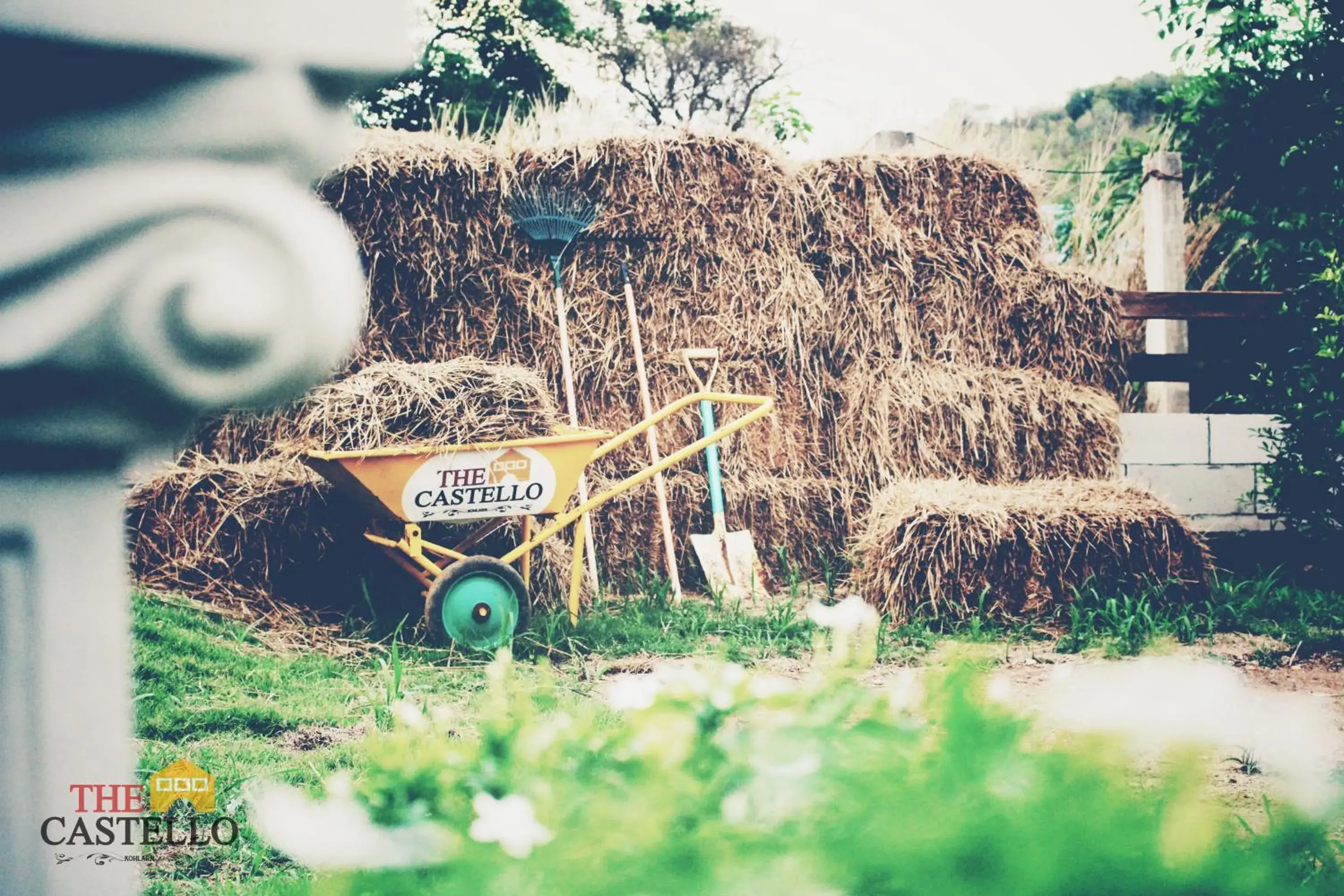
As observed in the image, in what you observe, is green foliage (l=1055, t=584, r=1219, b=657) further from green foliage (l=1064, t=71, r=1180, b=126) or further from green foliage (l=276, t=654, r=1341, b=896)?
green foliage (l=1064, t=71, r=1180, b=126)

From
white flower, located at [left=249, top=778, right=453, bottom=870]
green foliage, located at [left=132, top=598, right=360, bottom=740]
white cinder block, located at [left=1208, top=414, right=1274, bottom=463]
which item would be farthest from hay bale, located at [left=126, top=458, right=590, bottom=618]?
white cinder block, located at [left=1208, top=414, right=1274, bottom=463]

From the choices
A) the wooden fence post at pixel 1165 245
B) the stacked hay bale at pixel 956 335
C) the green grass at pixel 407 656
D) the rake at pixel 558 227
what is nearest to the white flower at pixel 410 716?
the green grass at pixel 407 656

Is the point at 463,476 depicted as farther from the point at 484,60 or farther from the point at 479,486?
the point at 484,60

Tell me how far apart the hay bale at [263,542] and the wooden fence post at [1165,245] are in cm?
359

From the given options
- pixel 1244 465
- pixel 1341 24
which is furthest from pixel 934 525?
pixel 1341 24

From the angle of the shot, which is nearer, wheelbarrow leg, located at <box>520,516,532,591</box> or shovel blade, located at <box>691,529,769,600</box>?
wheelbarrow leg, located at <box>520,516,532,591</box>

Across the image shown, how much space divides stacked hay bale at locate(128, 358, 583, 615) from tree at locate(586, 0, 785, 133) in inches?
581

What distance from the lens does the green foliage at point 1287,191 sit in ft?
14.0

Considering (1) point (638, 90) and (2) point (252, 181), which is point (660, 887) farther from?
(1) point (638, 90)

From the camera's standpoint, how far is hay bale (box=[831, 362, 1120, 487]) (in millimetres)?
5172

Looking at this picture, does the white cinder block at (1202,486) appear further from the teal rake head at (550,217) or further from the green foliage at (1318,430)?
the teal rake head at (550,217)

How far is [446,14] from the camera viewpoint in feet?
59.9

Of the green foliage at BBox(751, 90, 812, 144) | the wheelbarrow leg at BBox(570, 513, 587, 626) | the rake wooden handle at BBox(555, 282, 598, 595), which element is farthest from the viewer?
the green foliage at BBox(751, 90, 812, 144)

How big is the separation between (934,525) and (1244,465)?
2.20 m
